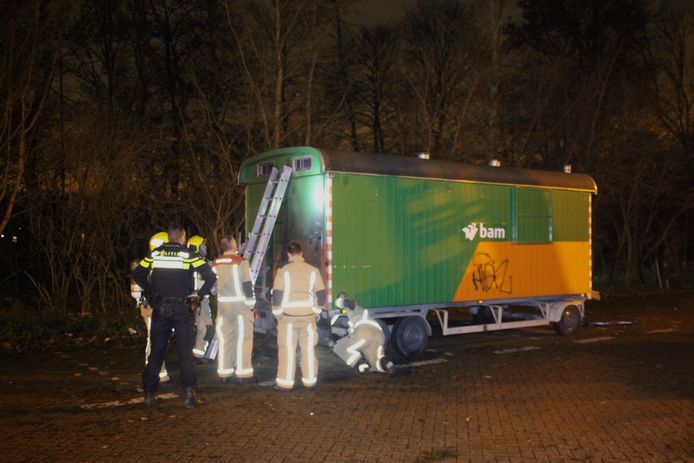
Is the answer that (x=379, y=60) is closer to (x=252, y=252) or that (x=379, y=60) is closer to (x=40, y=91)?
(x=40, y=91)

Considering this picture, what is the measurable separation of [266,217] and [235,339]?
2.16 meters

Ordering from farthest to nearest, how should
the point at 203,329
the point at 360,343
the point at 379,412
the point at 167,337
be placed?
the point at 203,329 → the point at 360,343 → the point at 167,337 → the point at 379,412

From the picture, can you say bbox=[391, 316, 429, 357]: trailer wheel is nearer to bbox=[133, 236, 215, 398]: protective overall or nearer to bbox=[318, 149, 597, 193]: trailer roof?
bbox=[318, 149, 597, 193]: trailer roof

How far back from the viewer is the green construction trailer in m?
9.78

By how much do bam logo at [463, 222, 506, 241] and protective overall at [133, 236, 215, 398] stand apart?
5.28 meters

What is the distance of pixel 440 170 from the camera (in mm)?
10961

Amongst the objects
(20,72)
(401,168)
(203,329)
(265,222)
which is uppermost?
(20,72)

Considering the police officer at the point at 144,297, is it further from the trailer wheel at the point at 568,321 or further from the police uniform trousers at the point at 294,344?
the trailer wheel at the point at 568,321

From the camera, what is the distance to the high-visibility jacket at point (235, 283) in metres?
8.48

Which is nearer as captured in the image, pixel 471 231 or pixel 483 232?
pixel 471 231

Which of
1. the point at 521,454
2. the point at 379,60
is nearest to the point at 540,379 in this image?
the point at 521,454

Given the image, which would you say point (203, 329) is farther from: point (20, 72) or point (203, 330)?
point (20, 72)

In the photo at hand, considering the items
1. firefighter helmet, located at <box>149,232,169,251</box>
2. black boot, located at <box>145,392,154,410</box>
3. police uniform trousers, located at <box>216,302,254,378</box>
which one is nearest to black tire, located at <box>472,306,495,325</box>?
police uniform trousers, located at <box>216,302,254,378</box>

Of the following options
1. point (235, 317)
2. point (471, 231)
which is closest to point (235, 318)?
point (235, 317)
